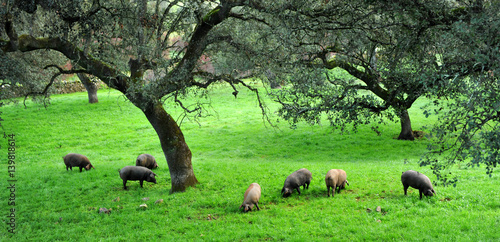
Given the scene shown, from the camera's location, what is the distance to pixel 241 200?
44.8ft

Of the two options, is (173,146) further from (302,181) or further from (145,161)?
(302,181)

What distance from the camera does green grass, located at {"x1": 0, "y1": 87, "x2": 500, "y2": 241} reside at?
420 inches

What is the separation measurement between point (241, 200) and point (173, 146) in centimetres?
363

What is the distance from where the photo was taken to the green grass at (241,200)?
1066 centimetres

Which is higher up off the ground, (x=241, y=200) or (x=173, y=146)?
(x=173, y=146)

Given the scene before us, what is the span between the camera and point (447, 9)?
8570mm

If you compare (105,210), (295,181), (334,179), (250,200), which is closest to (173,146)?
(105,210)

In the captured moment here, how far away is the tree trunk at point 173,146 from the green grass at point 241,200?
598 millimetres

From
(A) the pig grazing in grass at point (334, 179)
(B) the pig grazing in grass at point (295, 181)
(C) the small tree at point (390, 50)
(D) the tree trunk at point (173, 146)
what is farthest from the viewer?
(D) the tree trunk at point (173, 146)

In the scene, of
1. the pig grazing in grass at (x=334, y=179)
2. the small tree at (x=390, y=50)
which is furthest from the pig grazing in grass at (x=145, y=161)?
the small tree at (x=390, y=50)

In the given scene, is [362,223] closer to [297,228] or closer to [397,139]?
[297,228]

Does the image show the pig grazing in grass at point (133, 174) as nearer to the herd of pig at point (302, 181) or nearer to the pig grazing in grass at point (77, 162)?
the herd of pig at point (302, 181)

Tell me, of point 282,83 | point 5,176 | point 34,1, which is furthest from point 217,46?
point 5,176

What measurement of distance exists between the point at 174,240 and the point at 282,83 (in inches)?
294
